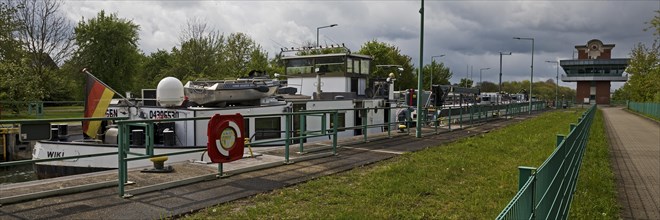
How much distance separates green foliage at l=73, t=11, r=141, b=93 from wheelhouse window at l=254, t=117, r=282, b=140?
3118 cm

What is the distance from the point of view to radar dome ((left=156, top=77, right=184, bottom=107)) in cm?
1110

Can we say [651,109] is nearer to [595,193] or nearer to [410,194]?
[595,193]

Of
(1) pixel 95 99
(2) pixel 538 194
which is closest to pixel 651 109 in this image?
(1) pixel 95 99

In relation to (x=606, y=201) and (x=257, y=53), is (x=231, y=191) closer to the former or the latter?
(x=606, y=201)

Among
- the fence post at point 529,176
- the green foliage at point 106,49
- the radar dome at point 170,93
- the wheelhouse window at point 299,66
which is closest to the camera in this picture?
the fence post at point 529,176

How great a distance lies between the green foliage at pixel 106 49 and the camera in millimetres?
38844

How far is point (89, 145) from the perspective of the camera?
9.92 m

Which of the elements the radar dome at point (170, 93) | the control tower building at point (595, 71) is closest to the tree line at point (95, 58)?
the radar dome at point (170, 93)

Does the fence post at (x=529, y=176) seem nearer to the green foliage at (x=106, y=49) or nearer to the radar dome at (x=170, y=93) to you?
the radar dome at (x=170, y=93)

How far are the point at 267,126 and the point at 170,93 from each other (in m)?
2.70

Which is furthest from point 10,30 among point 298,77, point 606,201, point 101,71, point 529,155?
point 606,201

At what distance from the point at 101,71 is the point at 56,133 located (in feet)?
100

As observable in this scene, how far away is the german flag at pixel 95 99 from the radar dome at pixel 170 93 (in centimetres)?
149

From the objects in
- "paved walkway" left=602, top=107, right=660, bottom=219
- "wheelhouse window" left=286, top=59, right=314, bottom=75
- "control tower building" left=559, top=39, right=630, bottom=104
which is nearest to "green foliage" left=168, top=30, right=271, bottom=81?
"wheelhouse window" left=286, top=59, right=314, bottom=75
